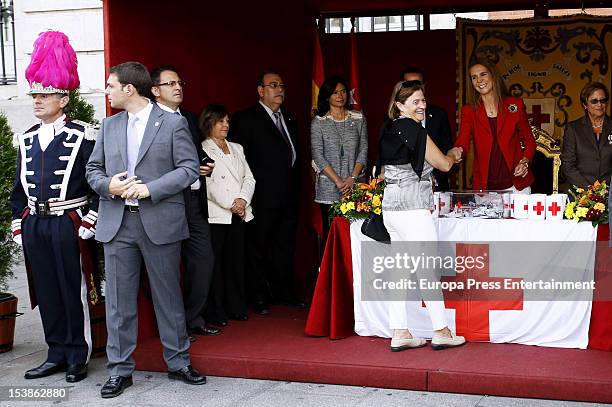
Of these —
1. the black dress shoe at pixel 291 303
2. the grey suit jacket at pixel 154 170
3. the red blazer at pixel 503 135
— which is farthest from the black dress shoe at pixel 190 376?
the red blazer at pixel 503 135

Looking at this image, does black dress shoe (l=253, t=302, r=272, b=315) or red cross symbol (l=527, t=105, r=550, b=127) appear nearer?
black dress shoe (l=253, t=302, r=272, b=315)

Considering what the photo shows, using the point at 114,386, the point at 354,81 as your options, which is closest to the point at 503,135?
the point at 354,81

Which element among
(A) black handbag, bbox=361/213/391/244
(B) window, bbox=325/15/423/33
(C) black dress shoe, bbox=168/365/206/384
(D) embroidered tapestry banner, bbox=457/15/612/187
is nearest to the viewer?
(C) black dress shoe, bbox=168/365/206/384

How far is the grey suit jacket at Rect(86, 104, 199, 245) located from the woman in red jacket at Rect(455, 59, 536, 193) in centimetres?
214

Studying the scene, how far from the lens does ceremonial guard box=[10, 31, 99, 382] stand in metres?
5.63

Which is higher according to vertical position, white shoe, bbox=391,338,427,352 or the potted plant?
the potted plant

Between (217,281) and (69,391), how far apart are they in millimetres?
1505

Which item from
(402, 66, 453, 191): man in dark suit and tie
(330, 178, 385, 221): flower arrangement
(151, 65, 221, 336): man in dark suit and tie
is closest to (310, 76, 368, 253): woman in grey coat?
(402, 66, 453, 191): man in dark suit and tie

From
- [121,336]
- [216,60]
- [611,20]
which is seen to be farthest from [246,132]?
[611,20]

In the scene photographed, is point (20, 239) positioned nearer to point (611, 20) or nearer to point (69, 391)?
point (69, 391)

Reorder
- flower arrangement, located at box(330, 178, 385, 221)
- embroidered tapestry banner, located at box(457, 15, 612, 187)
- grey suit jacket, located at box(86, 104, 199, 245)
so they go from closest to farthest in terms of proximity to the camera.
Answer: grey suit jacket, located at box(86, 104, 199, 245) → flower arrangement, located at box(330, 178, 385, 221) → embroidered tapestry banner, located at box(457, 15, 612, 187)

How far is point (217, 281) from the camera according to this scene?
21.9 ft

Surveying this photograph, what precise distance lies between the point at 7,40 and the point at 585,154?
7817 millimetres

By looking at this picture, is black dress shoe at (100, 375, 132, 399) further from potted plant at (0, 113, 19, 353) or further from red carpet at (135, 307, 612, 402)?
potted plant at (0, 113, 19, 353)
